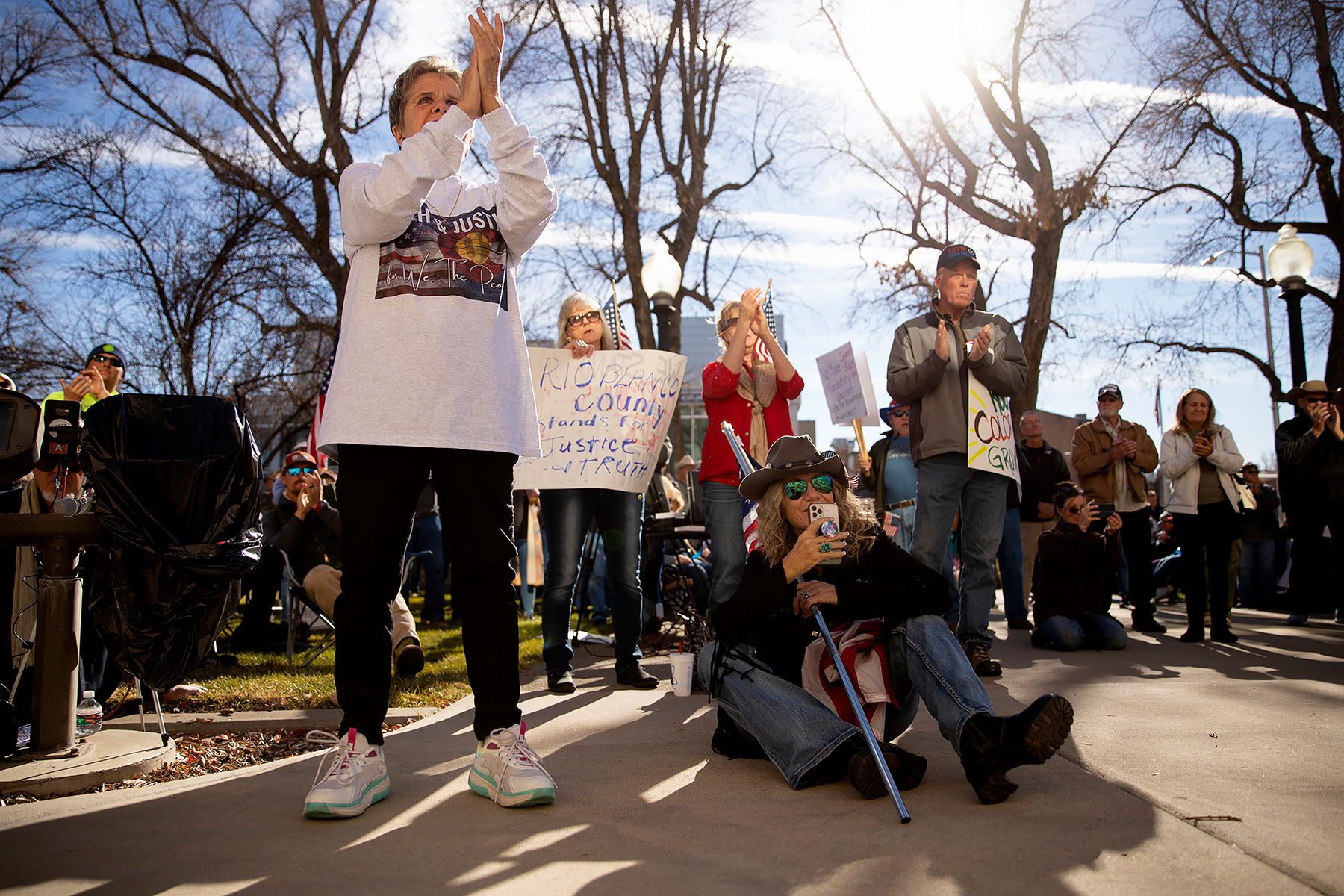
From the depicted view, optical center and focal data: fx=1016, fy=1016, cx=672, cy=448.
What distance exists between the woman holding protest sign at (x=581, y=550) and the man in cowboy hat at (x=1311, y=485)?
18.8ft

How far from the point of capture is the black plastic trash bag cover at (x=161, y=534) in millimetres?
3406

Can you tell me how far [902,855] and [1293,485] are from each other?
305 inches

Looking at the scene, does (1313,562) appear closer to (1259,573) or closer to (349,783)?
(1259,573)

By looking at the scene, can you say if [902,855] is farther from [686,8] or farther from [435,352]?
[686,8]

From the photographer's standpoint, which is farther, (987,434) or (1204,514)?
(1204,514)

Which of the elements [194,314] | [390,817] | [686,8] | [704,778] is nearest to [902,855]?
[704,778]

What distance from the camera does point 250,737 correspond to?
14.7 ft

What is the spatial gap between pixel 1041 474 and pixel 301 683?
21.3ft

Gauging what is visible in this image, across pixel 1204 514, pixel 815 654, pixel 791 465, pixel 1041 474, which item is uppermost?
pixel 1041 474

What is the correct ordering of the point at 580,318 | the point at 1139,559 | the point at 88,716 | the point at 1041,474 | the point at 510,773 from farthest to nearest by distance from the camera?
the point at 1041,474 → the point at 1139,559 → the point at 580,318 → the point at 88,716 → the point at 510,773

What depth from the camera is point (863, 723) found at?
2922mm

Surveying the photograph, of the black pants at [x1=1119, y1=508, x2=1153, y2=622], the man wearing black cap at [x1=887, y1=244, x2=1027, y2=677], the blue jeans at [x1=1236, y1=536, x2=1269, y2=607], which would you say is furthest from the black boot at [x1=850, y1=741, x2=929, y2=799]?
the blue jeans at [x1=1236, y1=536, x2=1269, y2=607]

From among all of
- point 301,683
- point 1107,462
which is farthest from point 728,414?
point 1107,462

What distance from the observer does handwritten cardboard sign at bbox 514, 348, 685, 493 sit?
5.43m
